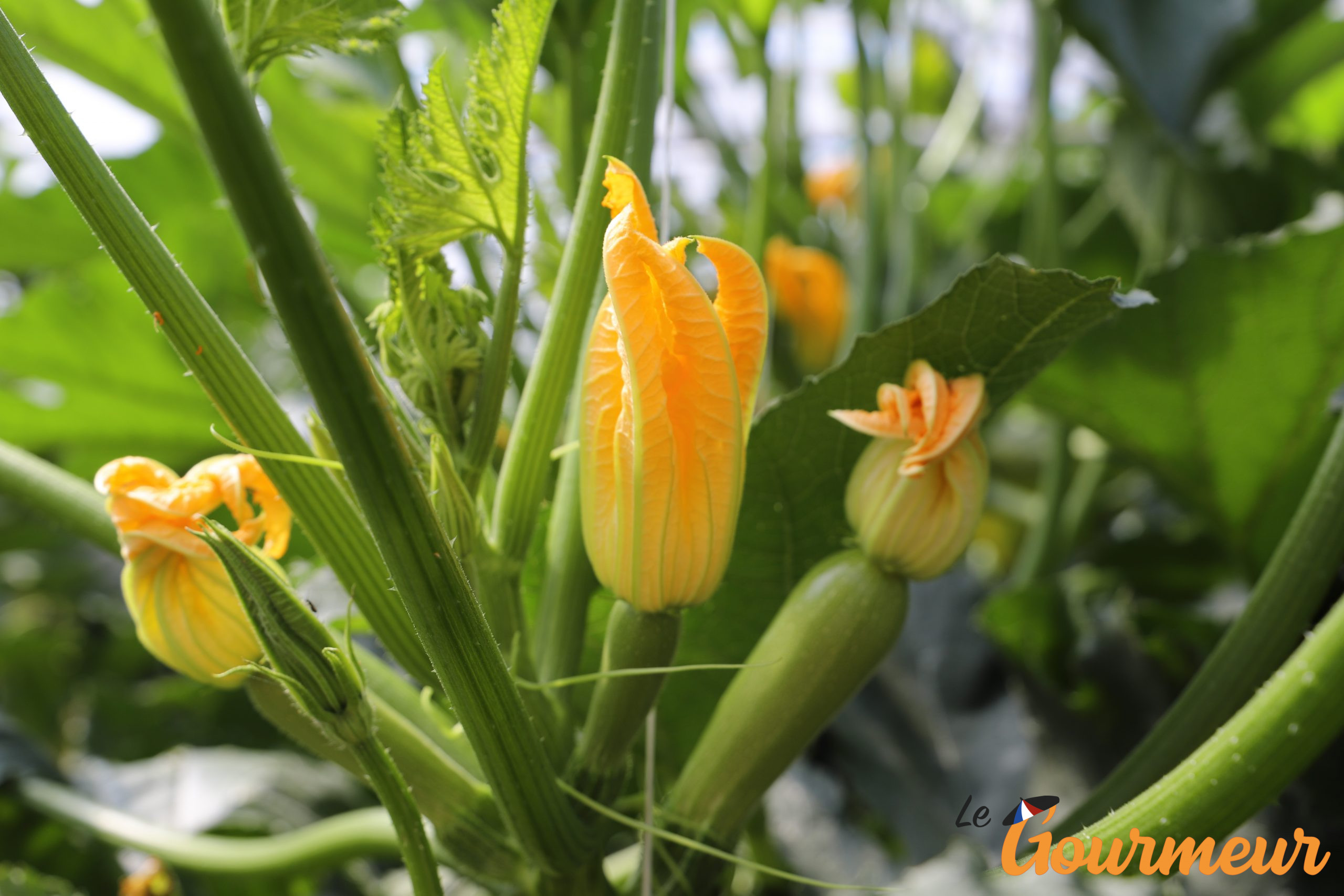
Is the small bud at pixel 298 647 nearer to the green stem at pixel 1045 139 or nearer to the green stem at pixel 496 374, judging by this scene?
the green stem at pixel 496 374

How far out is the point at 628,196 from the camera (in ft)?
1.09

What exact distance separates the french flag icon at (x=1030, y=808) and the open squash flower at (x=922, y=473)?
94mm

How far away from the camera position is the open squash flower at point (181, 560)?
14.7 inches

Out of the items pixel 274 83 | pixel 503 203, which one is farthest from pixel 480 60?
pixel 274 83

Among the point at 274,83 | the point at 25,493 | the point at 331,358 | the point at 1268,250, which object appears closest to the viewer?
the point at 331,358

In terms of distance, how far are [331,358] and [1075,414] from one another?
520 mm

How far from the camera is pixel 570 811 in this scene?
0.36 metres

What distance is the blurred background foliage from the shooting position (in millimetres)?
599

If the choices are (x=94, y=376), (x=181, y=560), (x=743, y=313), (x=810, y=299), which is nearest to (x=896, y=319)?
(x=810, y=299)

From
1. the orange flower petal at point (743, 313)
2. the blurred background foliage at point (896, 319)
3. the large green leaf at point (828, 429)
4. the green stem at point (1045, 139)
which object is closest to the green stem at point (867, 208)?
the blurred background foliage at point (896, 319)

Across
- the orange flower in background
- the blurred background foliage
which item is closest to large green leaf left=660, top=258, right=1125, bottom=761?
the blurred background foliage

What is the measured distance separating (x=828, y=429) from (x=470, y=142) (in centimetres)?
20

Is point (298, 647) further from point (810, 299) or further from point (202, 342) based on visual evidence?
point (810, 299)

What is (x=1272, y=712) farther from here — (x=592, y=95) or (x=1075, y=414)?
(x=592, y=95)
